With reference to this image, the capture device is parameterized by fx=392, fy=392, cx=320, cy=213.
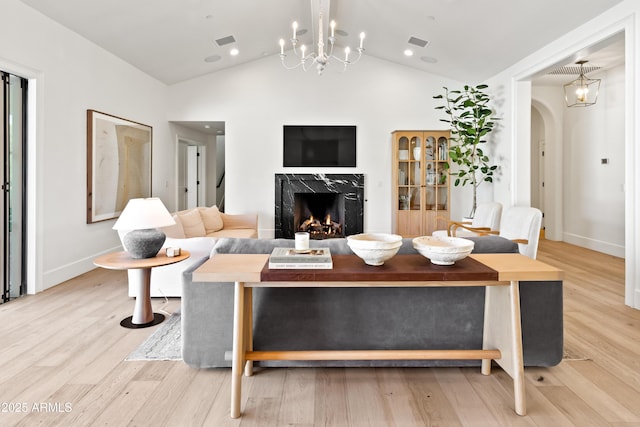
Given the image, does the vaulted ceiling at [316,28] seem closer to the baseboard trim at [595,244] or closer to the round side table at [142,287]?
the round side table at [142,287]

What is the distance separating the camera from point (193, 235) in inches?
173

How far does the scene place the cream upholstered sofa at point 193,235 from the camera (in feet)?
11.2

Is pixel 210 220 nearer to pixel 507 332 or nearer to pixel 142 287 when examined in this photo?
pixel 142 287

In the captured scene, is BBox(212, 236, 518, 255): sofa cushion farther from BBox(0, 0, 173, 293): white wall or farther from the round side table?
BBox(0, 0, 173, 293): white wall

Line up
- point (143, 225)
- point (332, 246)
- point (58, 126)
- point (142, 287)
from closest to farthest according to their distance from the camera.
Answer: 1. point (332, 246)
2. point (143, 225)
3. point (142, 287)
4. point (58, 126)

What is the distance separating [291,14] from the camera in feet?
17.7

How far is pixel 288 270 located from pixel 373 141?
549cm

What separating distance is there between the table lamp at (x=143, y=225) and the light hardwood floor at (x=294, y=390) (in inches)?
22.9

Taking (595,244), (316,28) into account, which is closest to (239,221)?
(316,28)

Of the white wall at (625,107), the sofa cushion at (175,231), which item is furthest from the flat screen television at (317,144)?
the sofa cushion at (175,231)

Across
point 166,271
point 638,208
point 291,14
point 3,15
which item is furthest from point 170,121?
point 638,208

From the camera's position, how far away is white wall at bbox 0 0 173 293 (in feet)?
11.6

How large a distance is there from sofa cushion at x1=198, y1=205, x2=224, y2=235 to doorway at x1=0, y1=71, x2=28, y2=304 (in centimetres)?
193

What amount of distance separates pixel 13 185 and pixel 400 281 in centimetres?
368
